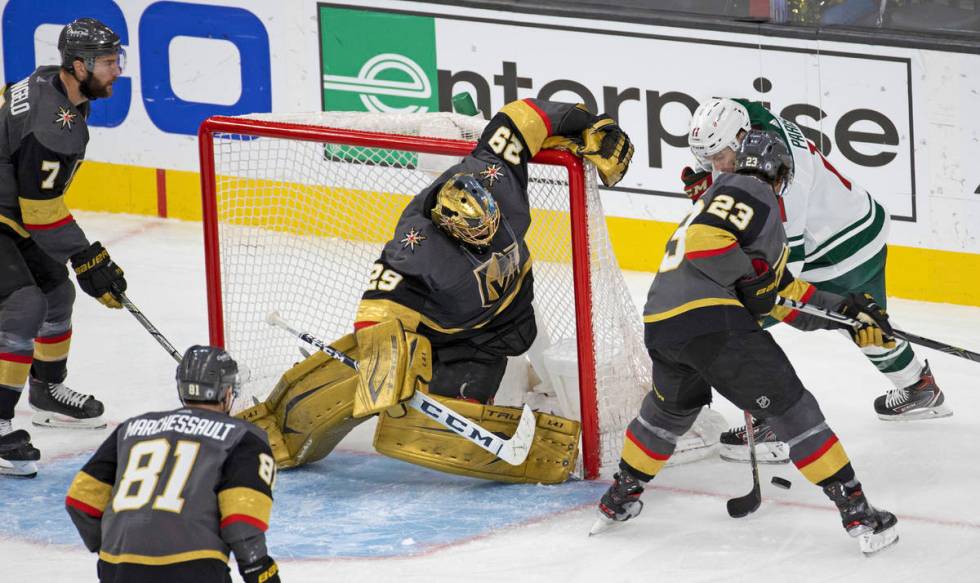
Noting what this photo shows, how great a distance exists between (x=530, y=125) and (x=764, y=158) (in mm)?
825

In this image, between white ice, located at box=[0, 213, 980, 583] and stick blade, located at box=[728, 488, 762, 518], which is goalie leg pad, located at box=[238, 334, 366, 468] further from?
stick blade, located at box=[728, 488, 762, 518]

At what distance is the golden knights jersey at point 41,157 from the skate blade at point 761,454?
6.22ft

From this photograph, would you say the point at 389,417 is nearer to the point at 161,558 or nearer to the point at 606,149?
the point at 606,149

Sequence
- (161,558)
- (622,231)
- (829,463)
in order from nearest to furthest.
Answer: (161,558), (829,463), (622,231)

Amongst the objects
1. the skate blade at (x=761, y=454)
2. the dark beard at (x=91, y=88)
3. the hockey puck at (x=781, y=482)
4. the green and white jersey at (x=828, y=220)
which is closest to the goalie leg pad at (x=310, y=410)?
the dark beard at (x=91, y=88)

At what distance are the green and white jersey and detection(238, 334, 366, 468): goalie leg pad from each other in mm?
1263

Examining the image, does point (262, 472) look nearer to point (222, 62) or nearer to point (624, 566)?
point (624, 566)

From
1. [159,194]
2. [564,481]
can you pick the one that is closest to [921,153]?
[564,481]

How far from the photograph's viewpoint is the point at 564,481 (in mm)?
Result: 4379

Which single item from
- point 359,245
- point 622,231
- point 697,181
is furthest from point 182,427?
point 622,231

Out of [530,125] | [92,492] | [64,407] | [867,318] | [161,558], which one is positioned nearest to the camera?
[161,558]

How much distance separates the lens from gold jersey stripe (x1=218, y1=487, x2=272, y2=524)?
9.30 feet

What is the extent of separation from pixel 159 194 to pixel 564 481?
3.29 m

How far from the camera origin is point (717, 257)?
3732 millimetres
